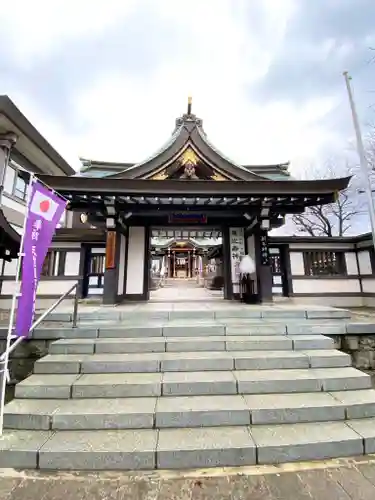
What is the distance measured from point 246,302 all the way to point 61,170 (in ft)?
40.4

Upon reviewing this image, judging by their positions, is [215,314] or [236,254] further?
[236,254]

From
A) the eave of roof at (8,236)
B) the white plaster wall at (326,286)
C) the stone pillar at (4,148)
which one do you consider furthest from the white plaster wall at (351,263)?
the stone pillar at (4,148)

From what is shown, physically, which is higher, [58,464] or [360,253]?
[360,253]

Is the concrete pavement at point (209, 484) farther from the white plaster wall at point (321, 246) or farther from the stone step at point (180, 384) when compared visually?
the white plaster wall at point (321, 246)

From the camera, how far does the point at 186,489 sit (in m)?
2.13

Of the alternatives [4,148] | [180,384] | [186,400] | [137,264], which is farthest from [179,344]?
[4,148]

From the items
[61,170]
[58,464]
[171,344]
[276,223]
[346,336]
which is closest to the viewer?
[58,464]

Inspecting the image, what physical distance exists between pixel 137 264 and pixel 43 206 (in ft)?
18.4

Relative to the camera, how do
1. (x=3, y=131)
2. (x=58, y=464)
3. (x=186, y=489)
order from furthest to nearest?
(x=3, y=131)
(x=58, y=464)
(x=186, y=489)

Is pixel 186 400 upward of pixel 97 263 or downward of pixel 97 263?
downward

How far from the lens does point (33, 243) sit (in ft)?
10.2

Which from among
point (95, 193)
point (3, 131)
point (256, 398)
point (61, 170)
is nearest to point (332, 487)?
point (256, 398)

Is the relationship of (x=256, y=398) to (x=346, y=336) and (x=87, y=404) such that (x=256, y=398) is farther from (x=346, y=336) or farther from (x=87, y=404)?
(x=346, y=336)

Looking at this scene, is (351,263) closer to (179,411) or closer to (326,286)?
→ (326,286)
